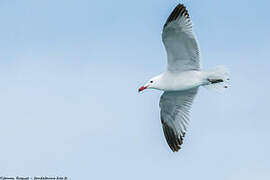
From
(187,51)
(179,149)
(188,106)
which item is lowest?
(179,149)

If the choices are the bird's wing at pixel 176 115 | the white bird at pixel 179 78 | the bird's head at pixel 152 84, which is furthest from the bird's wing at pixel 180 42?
the bird's wing at pixel 176 115

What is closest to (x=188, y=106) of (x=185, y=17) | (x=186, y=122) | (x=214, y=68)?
(x=186, y=122)

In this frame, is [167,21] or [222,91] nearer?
[167,21]

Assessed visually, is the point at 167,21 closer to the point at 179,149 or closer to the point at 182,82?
the point at 182,82

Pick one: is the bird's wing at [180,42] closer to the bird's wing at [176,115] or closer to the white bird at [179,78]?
the white bird at [179,78]

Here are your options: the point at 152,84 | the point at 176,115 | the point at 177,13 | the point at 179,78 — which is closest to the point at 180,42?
the point at 177,13

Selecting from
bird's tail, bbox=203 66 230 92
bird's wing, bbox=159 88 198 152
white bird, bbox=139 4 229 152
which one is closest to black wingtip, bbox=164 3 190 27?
white bird, bbox=139 4 229 152

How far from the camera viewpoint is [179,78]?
39.9ft

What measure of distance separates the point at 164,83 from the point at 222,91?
122 centimetres

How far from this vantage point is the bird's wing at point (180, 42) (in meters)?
11.6

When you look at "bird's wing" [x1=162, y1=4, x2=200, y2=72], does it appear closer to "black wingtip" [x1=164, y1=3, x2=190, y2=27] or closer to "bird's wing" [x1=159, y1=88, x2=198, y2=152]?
"black wingtip" [x1=164, y1=3, x2=190, y2=27]

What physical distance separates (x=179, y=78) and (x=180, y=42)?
2.65ft

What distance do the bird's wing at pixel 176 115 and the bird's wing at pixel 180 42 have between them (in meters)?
0.99

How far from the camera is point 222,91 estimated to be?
40.5 feet
